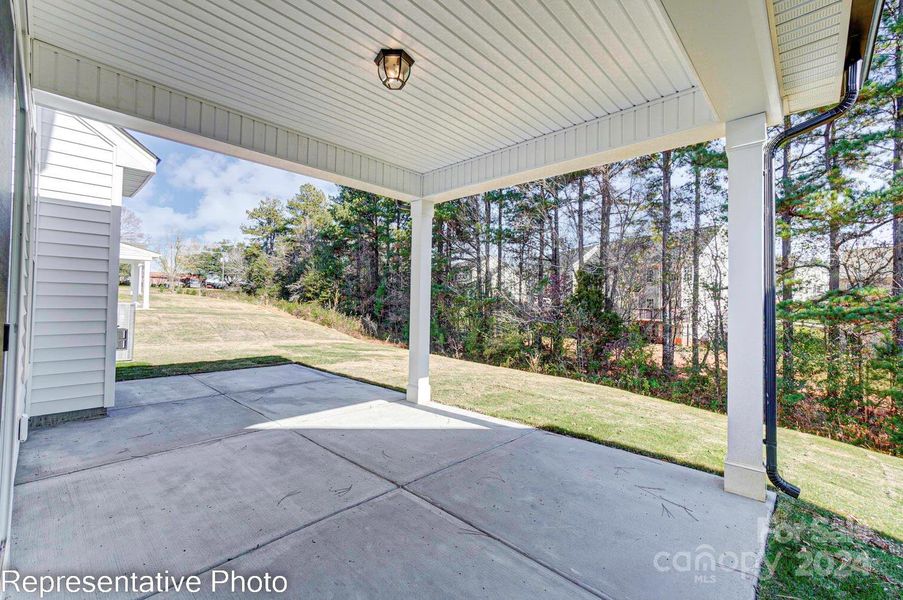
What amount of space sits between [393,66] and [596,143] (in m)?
1.92

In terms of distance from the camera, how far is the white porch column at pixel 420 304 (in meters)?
5.20

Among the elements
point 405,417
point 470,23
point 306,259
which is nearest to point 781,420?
point 405,417

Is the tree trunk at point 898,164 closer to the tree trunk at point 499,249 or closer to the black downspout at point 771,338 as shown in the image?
the black downspout at point 771,338

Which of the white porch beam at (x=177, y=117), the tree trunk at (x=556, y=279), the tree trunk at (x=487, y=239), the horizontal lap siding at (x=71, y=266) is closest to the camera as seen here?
the white porch beam at (x=177, y=117)

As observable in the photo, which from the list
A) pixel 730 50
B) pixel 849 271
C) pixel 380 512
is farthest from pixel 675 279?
pixel 380 512

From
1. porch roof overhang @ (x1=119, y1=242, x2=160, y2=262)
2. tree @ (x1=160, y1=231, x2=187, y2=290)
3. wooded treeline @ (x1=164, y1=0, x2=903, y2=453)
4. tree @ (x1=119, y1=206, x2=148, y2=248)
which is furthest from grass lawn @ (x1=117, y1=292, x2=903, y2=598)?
tree @ (x1=119, y1=206, x2=148, y2=248)

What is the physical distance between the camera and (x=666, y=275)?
297 inches

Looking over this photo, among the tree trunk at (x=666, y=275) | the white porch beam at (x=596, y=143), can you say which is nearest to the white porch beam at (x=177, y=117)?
the white porch beam at (x=596, y=143)

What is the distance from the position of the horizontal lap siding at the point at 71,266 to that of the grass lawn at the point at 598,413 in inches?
93.9

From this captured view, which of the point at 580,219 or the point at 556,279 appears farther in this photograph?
the point at 556,279

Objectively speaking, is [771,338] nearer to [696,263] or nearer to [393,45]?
[393,45]

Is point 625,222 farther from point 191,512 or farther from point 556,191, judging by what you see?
point 191,512

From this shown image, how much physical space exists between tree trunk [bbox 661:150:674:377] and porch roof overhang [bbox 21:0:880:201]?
15.7ft

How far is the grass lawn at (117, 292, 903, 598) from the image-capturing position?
2742 millimetres
